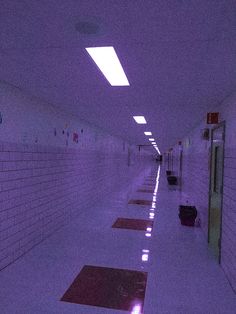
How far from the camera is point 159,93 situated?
410 cm

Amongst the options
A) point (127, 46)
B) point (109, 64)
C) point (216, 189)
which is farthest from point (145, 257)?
point (127, 46)

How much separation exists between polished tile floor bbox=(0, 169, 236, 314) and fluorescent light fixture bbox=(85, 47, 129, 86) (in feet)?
8.37

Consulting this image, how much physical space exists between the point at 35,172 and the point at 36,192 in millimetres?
350

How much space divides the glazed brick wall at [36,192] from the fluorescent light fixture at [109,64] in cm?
167

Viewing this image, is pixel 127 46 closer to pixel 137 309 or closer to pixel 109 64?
pixel 109 64

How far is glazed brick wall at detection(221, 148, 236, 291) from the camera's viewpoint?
3.22 metres

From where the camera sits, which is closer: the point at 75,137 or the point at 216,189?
the point at 216,189

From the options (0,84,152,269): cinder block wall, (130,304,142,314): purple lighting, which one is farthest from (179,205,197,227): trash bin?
(130,304,142,314): purple lighting

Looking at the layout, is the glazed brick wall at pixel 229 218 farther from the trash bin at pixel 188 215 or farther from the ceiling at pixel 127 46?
the trash bin at pixel 188 215

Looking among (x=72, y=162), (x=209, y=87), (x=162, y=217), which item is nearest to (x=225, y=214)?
(x=209, y=87)

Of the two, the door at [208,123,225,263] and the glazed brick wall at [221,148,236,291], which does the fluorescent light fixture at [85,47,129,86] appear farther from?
the door at [208,123,225,263]

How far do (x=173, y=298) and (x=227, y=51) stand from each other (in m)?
2.61

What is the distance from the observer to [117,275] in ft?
11.2

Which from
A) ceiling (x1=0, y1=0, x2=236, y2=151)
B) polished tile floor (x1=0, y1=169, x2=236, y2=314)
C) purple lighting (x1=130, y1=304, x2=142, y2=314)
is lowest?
purple lighting (x1=130, y1=304, x2=142, y2=314)
